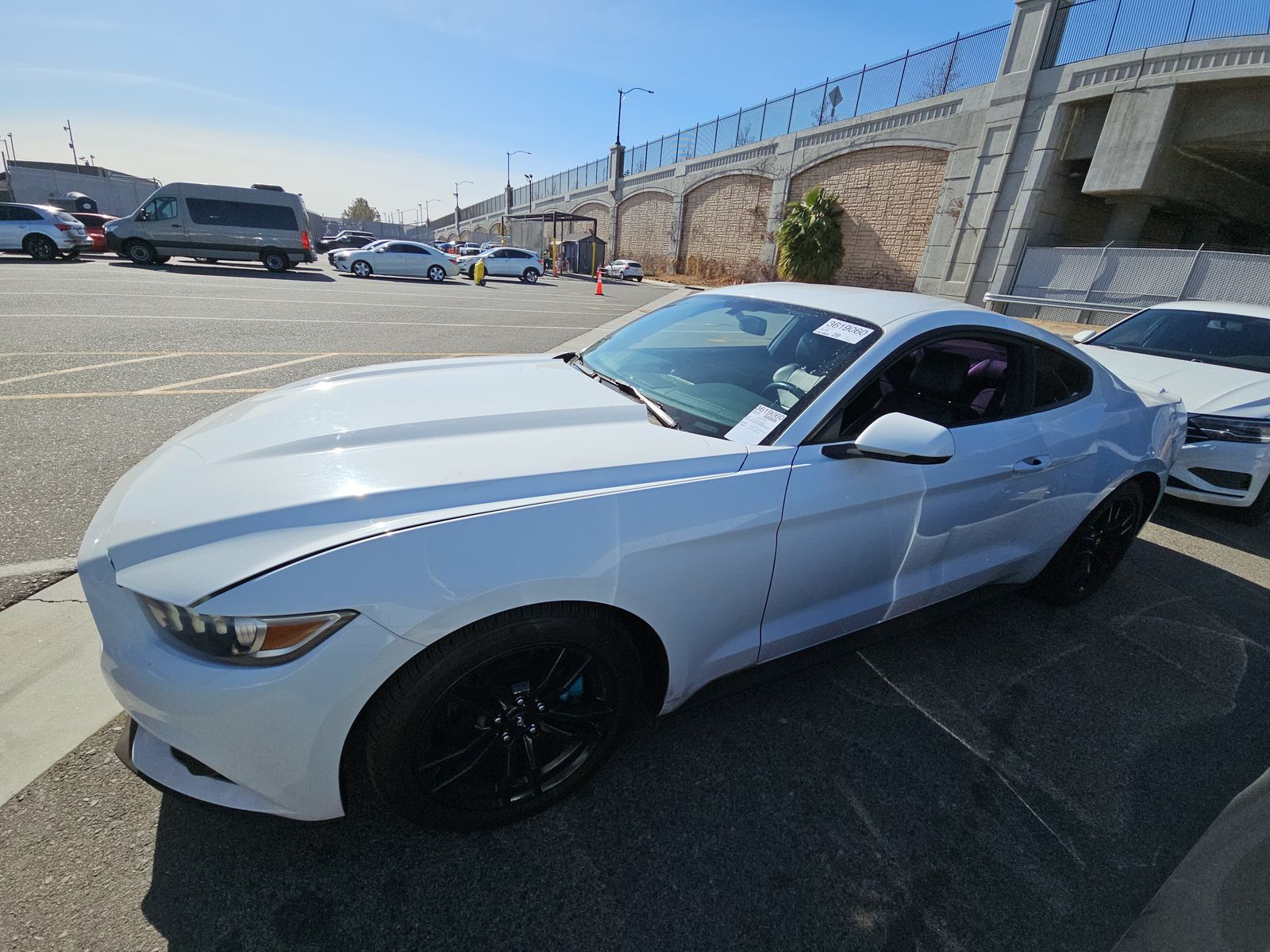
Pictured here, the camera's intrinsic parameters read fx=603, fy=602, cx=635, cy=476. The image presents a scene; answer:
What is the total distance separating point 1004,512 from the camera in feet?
8.32

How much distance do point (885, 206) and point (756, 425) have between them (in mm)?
25158

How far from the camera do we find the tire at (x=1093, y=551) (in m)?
3.07

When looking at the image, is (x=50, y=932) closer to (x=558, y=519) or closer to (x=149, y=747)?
(x=149, y=747)

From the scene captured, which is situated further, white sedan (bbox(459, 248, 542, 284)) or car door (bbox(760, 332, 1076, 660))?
white sedan (bbox(459, 248, 542, 284))

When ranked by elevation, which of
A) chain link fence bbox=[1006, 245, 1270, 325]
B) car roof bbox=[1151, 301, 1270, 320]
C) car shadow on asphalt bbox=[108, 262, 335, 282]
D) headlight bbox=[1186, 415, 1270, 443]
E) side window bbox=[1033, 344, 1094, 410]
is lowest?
car shadow on asphalt bbox=[108, 262, 335, 282]

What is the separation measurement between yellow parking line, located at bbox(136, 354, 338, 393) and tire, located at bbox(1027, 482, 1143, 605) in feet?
22.7

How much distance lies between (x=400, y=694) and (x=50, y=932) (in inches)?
38.5

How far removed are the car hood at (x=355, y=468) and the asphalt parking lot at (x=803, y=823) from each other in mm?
645

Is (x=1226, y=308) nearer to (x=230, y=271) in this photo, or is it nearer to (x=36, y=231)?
(x=230, y=271)

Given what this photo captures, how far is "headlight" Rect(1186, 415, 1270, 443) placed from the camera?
405cm

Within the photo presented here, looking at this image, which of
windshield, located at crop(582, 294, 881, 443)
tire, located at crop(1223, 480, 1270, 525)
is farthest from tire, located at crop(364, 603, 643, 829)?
tire, located at crop(1223, 480, 1270, 525)

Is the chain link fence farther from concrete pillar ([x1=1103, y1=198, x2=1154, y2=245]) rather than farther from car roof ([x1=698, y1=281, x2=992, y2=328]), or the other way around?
car roof ([x1=698, y1=281, x2=992, y2=328])

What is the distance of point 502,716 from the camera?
1692 millimetres

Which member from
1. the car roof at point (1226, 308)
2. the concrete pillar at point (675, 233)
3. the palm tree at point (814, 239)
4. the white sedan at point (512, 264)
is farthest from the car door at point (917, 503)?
the concrete pillar at point (675, 233)
